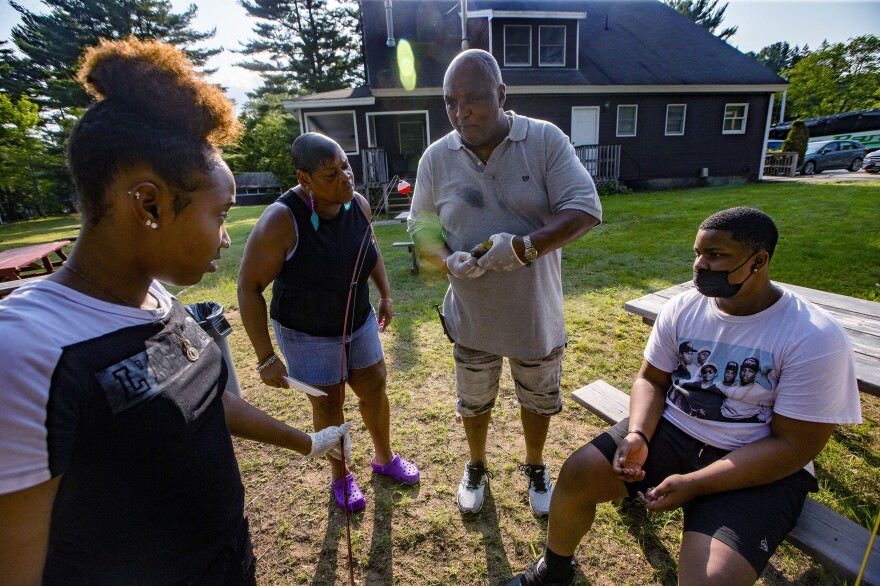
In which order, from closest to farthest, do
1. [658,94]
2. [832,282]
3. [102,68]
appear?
1. [102,68]
2. [832,282]
3. [658,94]

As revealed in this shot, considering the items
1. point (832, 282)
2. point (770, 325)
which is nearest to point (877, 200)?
point (832, 282)

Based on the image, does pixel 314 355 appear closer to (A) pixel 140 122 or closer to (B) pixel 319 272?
(B) pixel 319 272

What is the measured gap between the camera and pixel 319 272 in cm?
201

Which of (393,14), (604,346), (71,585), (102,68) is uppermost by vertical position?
(393,14)

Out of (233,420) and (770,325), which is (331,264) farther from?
(770,325)

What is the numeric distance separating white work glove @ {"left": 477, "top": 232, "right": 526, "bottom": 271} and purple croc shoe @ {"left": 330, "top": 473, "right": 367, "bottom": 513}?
1.53m

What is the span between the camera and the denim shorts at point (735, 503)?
1419 mm

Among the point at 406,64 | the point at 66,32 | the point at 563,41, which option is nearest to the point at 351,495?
the point at 406,64

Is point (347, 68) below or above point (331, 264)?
above

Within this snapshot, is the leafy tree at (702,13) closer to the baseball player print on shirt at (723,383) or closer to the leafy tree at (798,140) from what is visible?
the leafy tree at (798,140)

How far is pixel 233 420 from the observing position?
50.7 inches

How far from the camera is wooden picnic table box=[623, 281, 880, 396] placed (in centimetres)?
204

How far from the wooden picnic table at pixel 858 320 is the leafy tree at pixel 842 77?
43.6 metres

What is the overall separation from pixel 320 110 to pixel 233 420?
15066 mm
